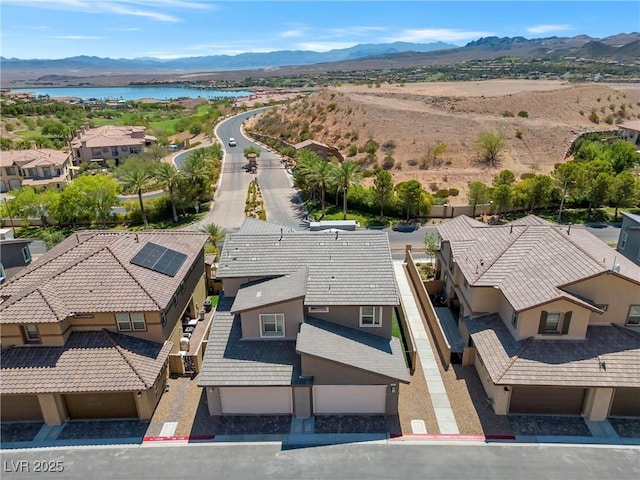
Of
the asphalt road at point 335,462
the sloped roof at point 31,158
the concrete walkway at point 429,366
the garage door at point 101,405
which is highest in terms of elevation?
the sloped roof at point 31,158

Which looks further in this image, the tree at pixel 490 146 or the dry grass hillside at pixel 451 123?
the dry grass hillside at pixel 451 123

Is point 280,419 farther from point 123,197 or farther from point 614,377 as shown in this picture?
point 123,197

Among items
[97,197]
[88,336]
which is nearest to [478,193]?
[88,336]

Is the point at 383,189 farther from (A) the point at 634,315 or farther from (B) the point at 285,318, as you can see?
(B) the point at 285,318

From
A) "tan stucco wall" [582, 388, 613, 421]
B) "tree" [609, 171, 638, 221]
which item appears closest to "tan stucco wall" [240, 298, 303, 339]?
"tan stucco wall" [582, 388, 613, 421]

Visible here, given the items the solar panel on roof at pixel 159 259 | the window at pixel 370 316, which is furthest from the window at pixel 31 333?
the window at pixel 370 316

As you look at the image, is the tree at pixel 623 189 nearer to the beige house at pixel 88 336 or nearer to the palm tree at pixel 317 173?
the palm tree at pixel 317 173
